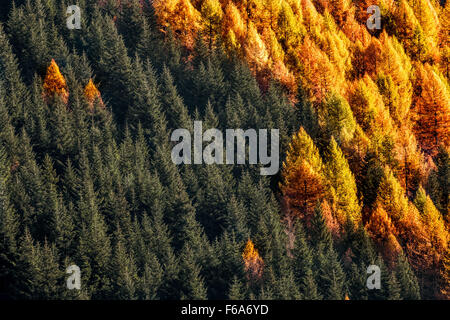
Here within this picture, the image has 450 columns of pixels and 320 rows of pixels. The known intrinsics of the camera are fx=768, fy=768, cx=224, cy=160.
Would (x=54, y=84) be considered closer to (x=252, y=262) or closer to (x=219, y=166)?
(x=219, y=166)

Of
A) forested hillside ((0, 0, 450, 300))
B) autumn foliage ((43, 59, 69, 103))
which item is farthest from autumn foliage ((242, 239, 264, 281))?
autumn foliage ((43, 59, 69, 103))

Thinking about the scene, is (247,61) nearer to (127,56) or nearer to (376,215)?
(127,56)

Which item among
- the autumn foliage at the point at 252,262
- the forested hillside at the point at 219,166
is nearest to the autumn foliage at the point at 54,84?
the forested hillside at the point at 219,166

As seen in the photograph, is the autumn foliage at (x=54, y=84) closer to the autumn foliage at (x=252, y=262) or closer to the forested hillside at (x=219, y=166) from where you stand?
the forested hillside at (x=219, y=166)

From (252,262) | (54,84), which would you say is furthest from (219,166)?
(54,84)

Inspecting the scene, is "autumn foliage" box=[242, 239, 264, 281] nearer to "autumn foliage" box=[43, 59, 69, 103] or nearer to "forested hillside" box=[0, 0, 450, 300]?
"forested hillside" box=[0, 0, 450, 300]

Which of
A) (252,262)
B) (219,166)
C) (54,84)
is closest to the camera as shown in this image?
(252,262)

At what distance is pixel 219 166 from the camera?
84.4 m

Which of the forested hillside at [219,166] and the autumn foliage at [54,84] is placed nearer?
the forested hillside at [219,166]

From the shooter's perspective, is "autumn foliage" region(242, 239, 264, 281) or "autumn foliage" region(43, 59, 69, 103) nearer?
"autumn foliage" region(242, 239, 264, 281)

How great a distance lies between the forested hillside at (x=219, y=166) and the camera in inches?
2781

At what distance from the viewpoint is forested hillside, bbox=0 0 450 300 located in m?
70.6

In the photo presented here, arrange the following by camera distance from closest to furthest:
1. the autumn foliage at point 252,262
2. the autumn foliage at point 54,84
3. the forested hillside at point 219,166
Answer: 1. the forested hillside at point 219,166
2. the autumn foliage at point 252,262
3. the autumn foliage at point 54,84
